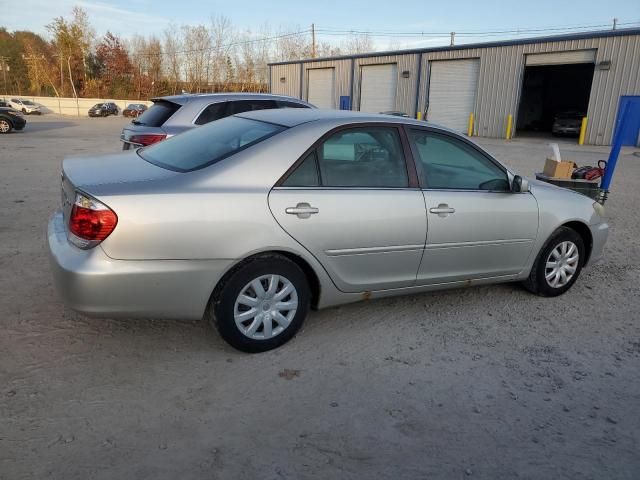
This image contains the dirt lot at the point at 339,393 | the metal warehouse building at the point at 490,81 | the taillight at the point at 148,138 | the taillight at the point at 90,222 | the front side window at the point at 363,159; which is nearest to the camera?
the dirt lot at the point at 339,393

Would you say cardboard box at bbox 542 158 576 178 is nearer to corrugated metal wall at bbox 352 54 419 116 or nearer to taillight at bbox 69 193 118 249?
taillight at bbox 69 193 118 249

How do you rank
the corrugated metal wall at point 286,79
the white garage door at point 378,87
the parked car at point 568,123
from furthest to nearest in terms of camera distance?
the corrugated metal wall at point 286,79 < the white garage door at point 378,87 < the parked car at point 568,123

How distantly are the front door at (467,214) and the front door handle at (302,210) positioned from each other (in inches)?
37.5

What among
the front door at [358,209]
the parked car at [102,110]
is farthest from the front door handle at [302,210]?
the parked car at [102,110]

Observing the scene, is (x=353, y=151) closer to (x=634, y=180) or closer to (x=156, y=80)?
(x=634, y=180)

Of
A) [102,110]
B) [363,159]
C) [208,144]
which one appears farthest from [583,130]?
[102,110]

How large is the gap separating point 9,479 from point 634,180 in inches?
546

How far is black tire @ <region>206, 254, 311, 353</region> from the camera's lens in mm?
3222

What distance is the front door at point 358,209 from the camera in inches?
132

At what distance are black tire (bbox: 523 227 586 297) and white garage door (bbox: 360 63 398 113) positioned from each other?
1062 inches

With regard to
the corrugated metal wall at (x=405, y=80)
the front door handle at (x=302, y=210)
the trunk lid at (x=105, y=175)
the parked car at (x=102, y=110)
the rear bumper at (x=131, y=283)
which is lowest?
the parked car at (x=102, y=110)

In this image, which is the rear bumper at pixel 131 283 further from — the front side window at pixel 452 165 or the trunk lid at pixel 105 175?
the front side window at pixel 452 165

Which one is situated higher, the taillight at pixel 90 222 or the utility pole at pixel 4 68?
the utility pole at pixel 4 68

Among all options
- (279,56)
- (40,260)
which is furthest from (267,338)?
(279,56)
